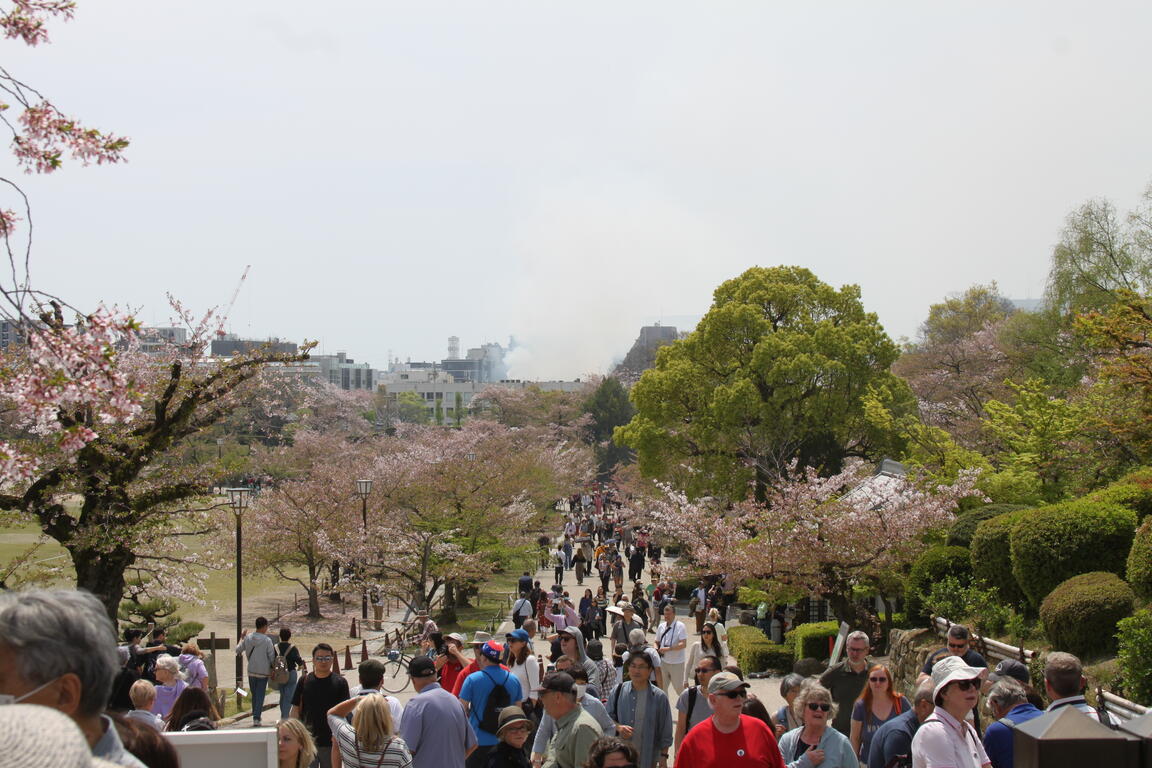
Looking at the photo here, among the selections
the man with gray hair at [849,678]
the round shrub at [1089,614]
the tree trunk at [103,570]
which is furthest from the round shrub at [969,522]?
the tree trunk at [103,570]

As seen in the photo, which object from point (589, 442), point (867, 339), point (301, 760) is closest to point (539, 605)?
point (867, 339)

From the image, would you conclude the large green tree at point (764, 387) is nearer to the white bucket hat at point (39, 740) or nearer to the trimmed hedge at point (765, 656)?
the trimmed hedge at point (765, 656)

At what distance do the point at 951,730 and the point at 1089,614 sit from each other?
7.28 m

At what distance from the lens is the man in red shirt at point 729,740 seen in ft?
18.3

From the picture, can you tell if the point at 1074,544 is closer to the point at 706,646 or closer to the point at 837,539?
the point at 837,539

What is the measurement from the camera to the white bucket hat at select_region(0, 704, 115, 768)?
1.68 metres

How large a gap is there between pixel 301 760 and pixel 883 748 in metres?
3.64

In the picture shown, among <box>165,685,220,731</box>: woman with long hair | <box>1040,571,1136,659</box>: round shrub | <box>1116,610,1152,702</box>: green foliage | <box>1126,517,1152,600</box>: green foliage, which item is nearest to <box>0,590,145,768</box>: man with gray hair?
<box>165,685,220,731</box>: woman with long hair

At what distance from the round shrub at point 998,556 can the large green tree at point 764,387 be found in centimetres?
1384

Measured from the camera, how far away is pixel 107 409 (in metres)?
6.78

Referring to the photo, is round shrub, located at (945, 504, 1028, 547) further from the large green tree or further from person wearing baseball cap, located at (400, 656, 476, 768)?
person wearing baseball cap, located at (400, 656, 476, 768)

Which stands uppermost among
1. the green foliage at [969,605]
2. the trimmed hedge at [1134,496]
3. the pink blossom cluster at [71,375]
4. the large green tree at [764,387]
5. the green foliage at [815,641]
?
the large green tree at [764,387]

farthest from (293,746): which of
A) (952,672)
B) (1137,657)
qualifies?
(1137,657)

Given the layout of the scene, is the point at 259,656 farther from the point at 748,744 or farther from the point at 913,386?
the point at 913,386
